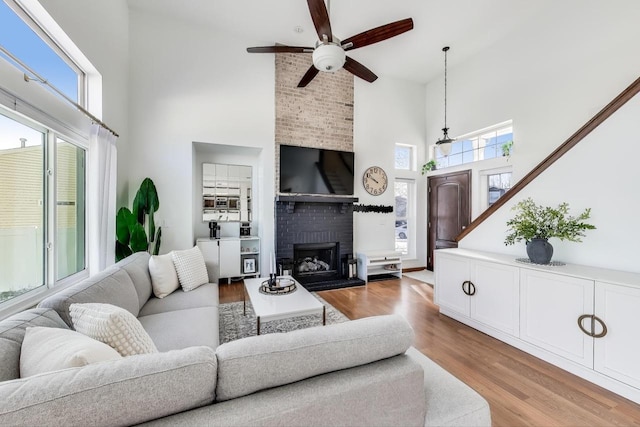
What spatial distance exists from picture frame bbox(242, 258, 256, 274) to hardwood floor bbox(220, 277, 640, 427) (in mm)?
→ 1968

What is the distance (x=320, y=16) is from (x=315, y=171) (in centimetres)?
243

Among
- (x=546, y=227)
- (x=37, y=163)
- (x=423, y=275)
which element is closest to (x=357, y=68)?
(x=546, y=227)

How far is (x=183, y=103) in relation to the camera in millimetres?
3832

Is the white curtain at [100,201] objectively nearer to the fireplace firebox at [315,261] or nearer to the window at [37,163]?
the window at [37,163]

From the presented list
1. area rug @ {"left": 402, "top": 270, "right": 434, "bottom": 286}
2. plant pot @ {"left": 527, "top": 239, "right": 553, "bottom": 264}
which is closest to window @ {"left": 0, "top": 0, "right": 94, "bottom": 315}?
plant pot @ {"left": 527, "top": 239, "right": 553, "bottom": 264}

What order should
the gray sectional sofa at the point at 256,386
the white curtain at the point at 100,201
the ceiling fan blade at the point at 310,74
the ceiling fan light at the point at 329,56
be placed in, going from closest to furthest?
the gray sectional sofa at the point at 256,386
the ceiling fan light at the point at 329,56
the white curtain at the point at 100,201
the ceiling fan blade at the point at 310,74

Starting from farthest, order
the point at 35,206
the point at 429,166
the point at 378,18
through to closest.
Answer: the point at 429,166 → the point at 378,18 → the point at 35,206

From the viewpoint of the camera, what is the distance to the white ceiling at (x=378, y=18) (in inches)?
136

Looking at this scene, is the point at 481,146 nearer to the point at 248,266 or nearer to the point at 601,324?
the point at 601,324

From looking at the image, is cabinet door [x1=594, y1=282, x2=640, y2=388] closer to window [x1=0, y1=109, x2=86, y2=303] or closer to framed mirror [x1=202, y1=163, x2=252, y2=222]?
window [x1=0, y1=109, x2=86, y2=303]

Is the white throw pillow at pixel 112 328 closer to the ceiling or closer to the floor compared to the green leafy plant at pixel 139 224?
closer to the floor

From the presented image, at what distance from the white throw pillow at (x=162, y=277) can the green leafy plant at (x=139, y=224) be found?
0.77 metres

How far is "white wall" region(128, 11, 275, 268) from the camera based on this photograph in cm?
367

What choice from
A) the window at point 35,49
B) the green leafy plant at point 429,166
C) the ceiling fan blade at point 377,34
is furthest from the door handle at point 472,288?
Result: the window at point 35,49
